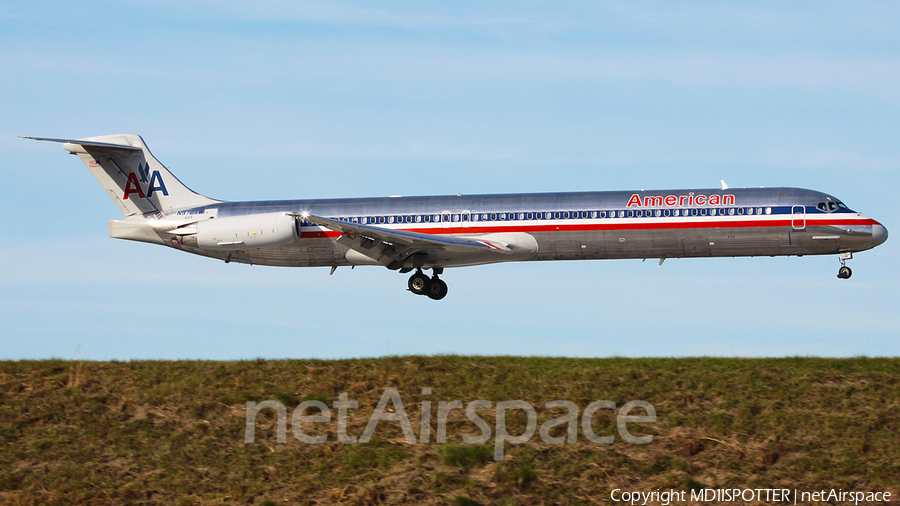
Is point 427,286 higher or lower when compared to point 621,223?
lower

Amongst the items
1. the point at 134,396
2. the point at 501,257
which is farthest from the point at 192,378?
the point at 501,257

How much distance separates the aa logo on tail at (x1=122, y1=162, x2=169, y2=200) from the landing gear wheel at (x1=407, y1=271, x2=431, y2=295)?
1065 centimetres

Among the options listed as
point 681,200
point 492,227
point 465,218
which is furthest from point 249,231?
point 681,200

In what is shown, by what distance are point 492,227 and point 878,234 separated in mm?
12479

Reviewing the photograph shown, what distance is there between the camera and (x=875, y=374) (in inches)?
728

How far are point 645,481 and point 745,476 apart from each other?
1756 millimetres

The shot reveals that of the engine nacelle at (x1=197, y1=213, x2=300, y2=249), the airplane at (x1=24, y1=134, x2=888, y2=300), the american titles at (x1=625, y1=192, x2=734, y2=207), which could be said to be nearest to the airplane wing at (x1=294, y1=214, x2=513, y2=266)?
the airplane at (x1=24, y1=134, x2=888, y2=300)

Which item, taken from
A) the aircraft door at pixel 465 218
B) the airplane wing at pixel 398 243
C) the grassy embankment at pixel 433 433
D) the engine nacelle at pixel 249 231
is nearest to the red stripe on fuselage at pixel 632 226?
the aircraft door at pixel 465 218

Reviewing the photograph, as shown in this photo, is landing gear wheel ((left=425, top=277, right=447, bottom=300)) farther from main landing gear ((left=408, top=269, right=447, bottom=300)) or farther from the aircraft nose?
the aircraft nose

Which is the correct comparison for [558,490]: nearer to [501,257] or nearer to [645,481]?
[645,481]

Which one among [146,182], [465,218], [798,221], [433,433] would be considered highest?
[146,182]

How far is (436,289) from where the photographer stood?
103 feet

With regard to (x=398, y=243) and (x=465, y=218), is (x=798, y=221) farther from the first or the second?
(x=398, y=243)

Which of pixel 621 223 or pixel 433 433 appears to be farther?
pixel 621 223
